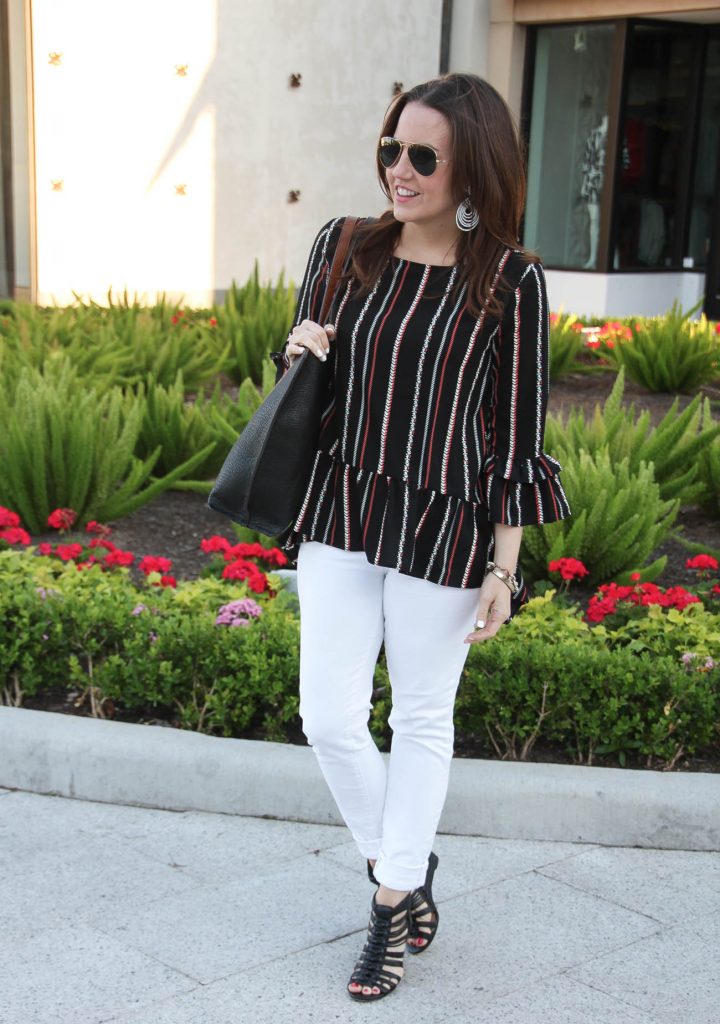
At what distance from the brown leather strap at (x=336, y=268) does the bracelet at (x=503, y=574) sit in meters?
0.55


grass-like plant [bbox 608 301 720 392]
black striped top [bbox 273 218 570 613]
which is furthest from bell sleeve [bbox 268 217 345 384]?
grass-like plant [bbox 608 301 720 392]

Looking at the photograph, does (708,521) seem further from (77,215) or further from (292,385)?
(77,215)

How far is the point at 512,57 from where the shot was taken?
1481 centimetres

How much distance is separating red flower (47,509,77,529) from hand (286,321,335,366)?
271 centimetres

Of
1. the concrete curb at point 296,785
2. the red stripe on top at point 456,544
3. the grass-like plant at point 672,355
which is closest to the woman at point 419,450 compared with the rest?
the red stripe on top at point 456,544

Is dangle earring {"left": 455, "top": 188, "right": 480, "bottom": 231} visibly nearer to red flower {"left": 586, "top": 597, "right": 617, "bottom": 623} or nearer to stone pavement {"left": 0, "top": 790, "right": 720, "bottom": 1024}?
stone pavement {"left": 0, "top": 790, "right": 720, "bottom": 1024}

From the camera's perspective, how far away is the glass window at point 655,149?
1463cm

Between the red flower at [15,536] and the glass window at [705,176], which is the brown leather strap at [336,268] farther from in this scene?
the glass window at [705,176]

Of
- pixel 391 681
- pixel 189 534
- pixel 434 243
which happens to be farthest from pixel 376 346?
pixel 189 534

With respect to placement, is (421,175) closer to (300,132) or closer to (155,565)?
(155,565)

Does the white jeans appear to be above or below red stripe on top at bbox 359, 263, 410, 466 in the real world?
below

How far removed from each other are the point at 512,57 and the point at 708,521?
1035 centimetres

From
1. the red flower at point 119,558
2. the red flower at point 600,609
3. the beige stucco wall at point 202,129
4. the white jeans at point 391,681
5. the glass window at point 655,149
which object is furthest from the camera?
the glass window at point 655,149

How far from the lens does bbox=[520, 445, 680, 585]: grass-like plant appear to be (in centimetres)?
459
